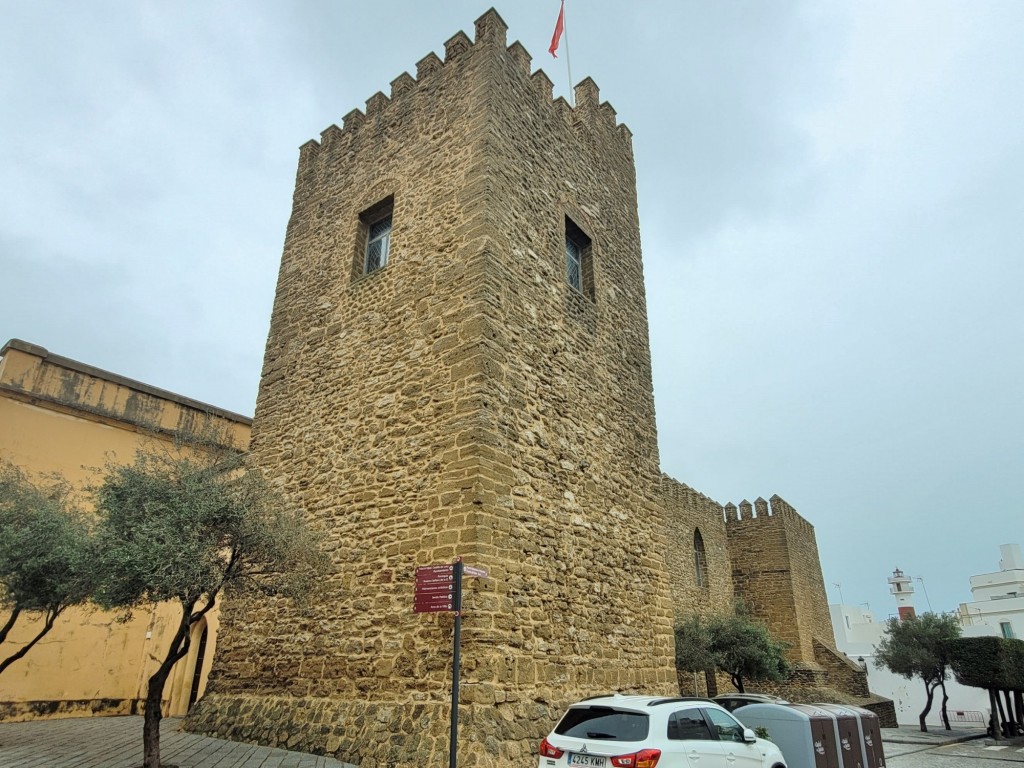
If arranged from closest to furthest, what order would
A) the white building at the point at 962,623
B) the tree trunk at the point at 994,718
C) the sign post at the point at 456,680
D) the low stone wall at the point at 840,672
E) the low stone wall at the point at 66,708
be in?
the sign post at the point at 456,680
the low stone wall at the point at 66,708
the tree trunk at the point at 994,718
the low stone wall at the point at 840,672
the white building at the point at 962,623

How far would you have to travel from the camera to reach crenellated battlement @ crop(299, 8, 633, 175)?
11555mm

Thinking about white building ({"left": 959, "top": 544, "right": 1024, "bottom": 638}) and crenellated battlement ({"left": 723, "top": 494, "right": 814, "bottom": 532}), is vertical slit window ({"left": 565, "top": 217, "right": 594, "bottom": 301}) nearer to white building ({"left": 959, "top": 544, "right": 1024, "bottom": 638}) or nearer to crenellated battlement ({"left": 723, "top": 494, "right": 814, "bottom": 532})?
A: crenellated battlement ({"left": 723, "top": 494, "right": 814, "bottom": 532})

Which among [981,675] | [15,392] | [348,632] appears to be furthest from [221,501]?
[981,675]

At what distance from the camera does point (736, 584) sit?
28.8 meters

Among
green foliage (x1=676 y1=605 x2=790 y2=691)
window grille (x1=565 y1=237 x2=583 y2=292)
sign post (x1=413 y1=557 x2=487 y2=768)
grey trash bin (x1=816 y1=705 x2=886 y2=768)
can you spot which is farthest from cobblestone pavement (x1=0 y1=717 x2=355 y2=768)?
green foliage (x1=676 y1=605 x2=790 y2=691)

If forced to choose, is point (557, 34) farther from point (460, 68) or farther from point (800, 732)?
point (800, 732)

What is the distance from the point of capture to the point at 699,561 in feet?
85.6

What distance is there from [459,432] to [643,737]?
411 centimetres

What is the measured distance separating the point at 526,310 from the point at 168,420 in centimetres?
1116

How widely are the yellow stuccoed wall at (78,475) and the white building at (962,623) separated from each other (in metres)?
35.8

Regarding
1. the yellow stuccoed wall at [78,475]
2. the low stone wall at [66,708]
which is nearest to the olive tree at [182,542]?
the yellow stuccoed wall at [78,475]

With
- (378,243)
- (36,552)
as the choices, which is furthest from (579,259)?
(36,552)

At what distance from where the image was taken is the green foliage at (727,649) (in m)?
18.6

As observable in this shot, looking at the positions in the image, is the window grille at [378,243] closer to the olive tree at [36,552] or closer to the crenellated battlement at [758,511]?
the olive tree at [36,552]
